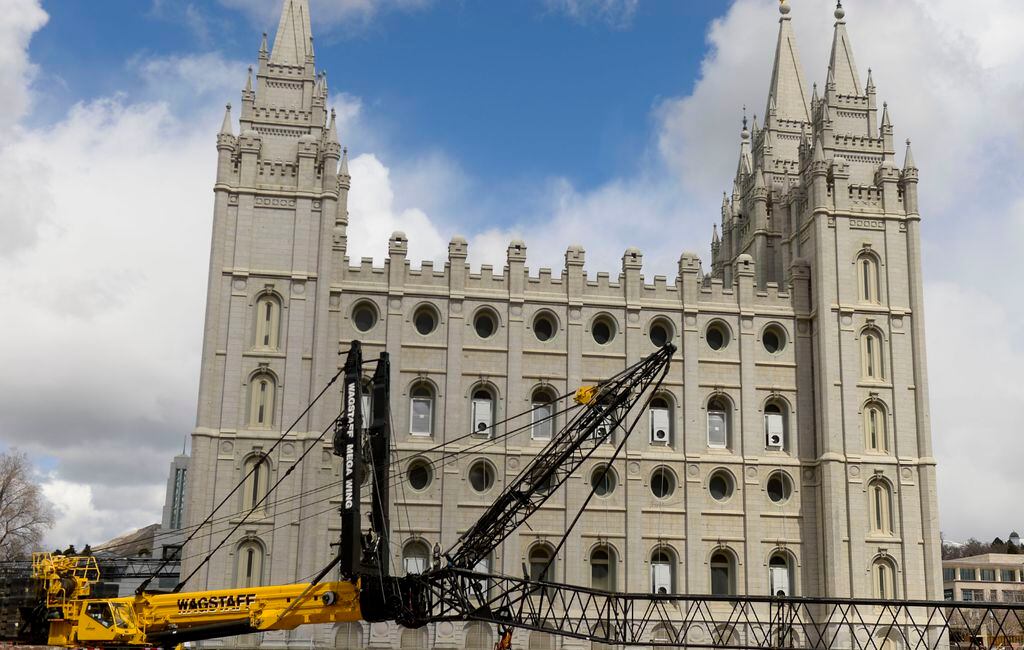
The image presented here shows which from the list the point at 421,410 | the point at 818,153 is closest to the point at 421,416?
the point at 421,410

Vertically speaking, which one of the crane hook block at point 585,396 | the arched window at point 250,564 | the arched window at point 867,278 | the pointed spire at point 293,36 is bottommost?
the arched window at point 250,564

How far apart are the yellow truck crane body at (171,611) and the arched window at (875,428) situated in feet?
111

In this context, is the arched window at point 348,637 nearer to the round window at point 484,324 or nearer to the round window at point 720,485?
the round window at point 484,324

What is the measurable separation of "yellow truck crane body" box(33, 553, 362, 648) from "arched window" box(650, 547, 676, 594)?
2521cm

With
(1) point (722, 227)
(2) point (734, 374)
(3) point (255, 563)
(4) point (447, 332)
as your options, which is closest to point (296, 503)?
(3) point (255, 563)

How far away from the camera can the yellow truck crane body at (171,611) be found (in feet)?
121

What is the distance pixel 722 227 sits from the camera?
78688mm

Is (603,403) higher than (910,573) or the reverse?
higher

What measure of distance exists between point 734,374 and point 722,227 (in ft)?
62.5

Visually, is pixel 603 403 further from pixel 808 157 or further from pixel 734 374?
pixel 808 157

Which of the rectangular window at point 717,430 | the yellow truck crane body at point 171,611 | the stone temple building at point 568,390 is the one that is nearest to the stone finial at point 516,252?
the stone temple building at point 568,390

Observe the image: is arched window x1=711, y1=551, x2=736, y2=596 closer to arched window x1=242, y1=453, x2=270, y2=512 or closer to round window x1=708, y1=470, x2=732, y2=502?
round window x1=708, y1=470, x2=732, y2=502

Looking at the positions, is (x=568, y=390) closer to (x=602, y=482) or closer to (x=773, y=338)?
(x=602, y=482)

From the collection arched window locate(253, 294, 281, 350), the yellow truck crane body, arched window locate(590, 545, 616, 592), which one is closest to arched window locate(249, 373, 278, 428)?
arched window locate(253, 294, 281, 350)
